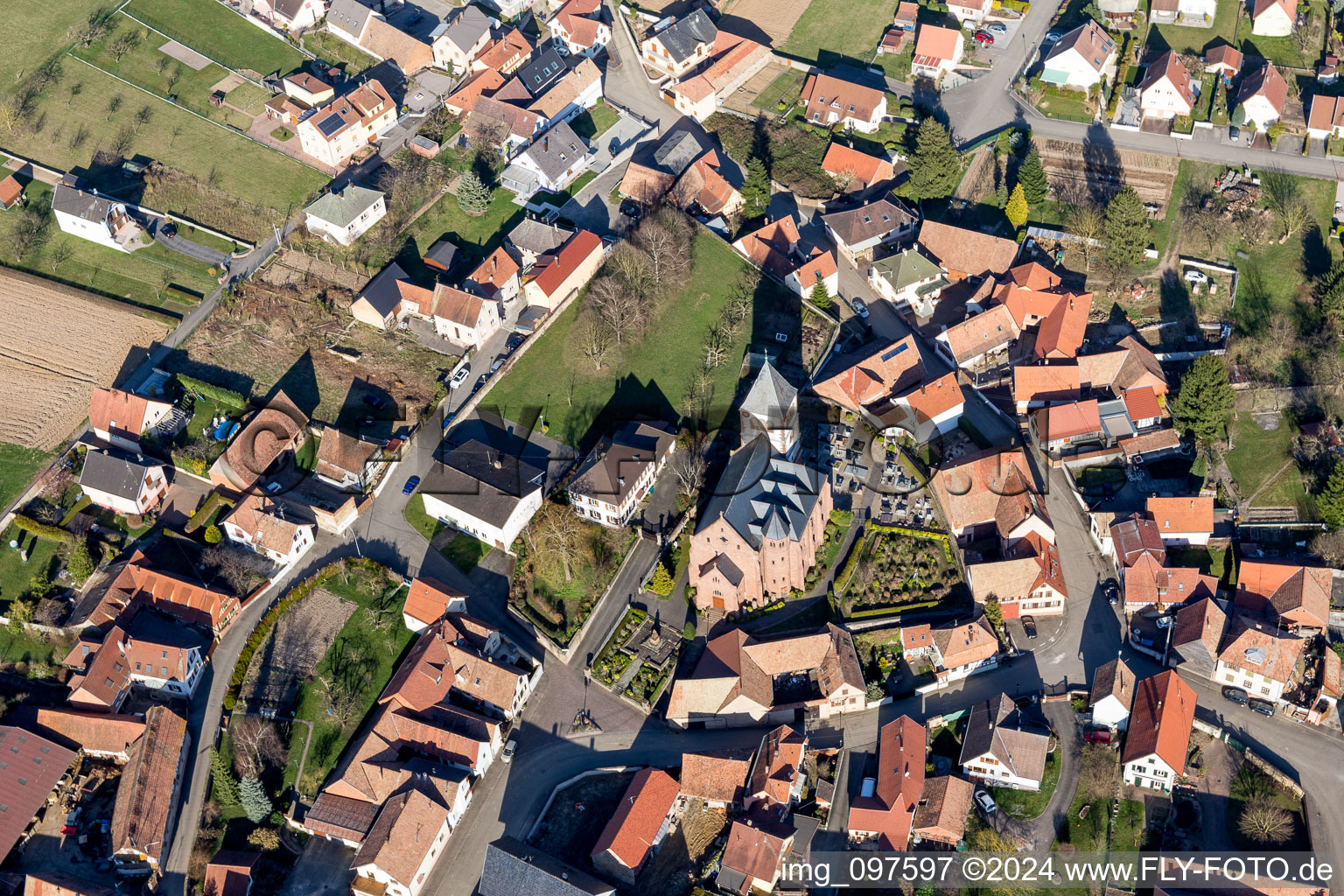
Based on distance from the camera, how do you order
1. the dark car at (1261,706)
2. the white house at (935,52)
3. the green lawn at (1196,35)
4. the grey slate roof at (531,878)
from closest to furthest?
the grey slate roof at (531,878), the dark car at (1261,706), the white house at (935,52), the green lawn at (1196,35)

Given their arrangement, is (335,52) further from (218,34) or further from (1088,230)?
(1088,230)

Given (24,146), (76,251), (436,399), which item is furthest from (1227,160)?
(24,146)

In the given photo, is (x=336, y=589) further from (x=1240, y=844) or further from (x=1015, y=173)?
(x=1015, y=173)

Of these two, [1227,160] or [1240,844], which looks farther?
[1227,160]

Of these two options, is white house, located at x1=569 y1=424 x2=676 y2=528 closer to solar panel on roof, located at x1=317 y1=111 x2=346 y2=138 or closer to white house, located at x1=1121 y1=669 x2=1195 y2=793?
white house, located at x1=1121 y1=669 x2=1195 y2=793

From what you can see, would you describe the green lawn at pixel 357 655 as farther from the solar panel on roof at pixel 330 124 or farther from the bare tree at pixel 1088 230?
the bare tree at pixel 1088 230

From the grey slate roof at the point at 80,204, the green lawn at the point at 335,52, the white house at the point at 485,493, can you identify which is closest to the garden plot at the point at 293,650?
the white house at the point at 485,493
